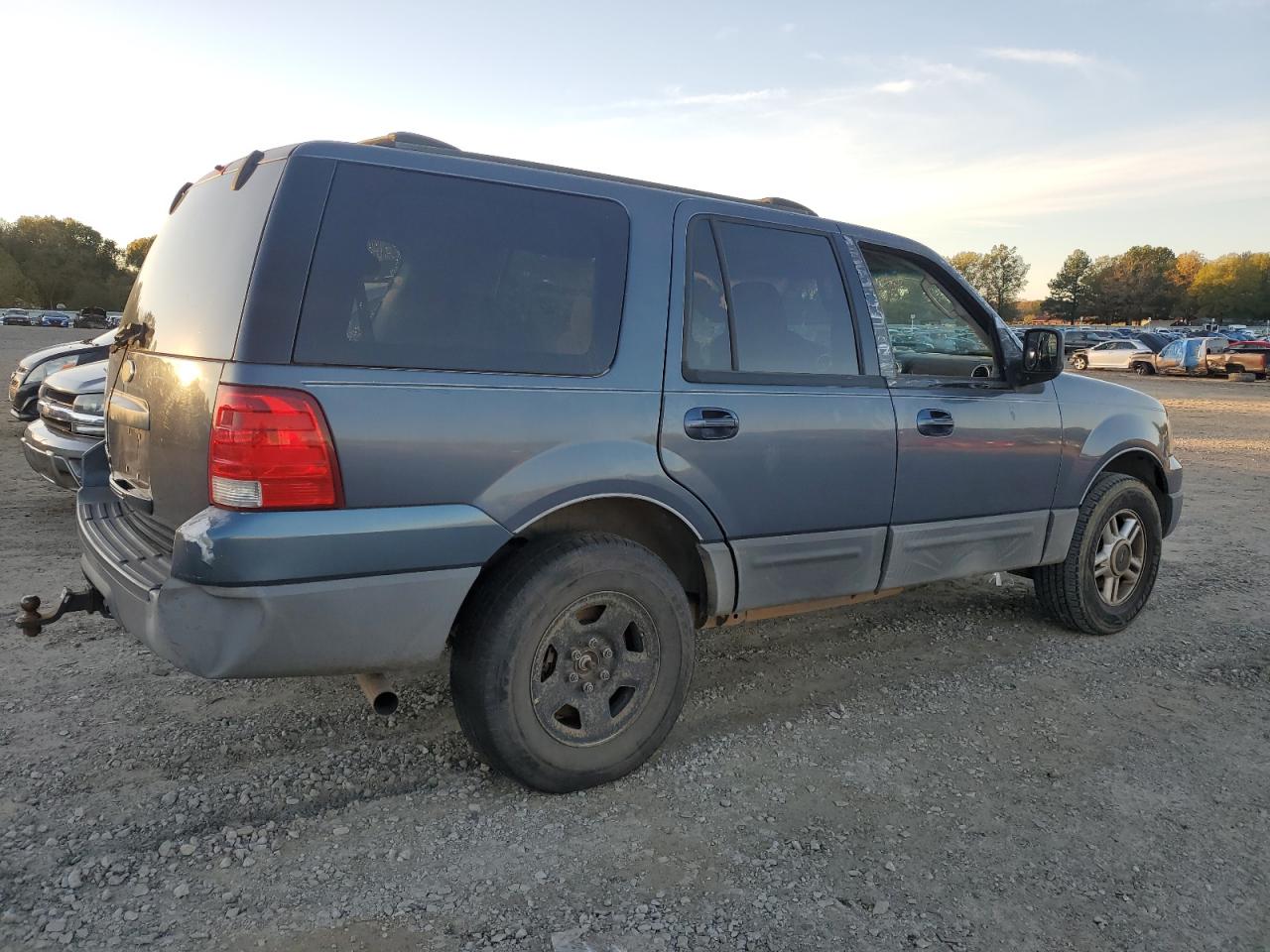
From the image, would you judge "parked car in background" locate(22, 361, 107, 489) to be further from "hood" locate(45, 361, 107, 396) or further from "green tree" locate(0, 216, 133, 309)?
"green tree" locate(0, 216, 133, 309)

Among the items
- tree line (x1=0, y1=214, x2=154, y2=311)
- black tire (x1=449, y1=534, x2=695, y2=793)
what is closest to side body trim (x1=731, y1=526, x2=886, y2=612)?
black tire (x1=449, y1=534, x2=695, y2=793)

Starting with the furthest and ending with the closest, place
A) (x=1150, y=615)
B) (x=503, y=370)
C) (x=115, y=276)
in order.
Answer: (x=115, y=276)
(x=1150, y=615)
(x=503, y=370)

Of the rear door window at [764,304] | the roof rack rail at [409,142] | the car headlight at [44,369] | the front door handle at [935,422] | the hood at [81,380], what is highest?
the roof rack rail at [409,142]

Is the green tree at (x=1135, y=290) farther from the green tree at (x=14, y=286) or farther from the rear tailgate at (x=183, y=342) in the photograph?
the rear tailgate at (x=183, y=342)

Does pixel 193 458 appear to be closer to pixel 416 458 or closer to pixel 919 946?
pixel 416 458

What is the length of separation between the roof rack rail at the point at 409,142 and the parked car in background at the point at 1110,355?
37470 mm

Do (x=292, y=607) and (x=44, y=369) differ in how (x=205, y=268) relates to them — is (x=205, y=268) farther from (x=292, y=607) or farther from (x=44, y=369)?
(x=44, y=369)

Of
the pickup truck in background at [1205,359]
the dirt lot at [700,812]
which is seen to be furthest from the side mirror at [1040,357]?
the pickup truck in background at [1205,359]

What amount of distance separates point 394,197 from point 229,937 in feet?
6.75

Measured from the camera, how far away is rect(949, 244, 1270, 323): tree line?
108 meters

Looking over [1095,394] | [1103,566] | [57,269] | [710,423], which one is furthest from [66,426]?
[57,269]

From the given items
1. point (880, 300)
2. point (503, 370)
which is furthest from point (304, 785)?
point (880, 300)

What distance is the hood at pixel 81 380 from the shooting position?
6371mm

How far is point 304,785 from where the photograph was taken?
3033 mm
